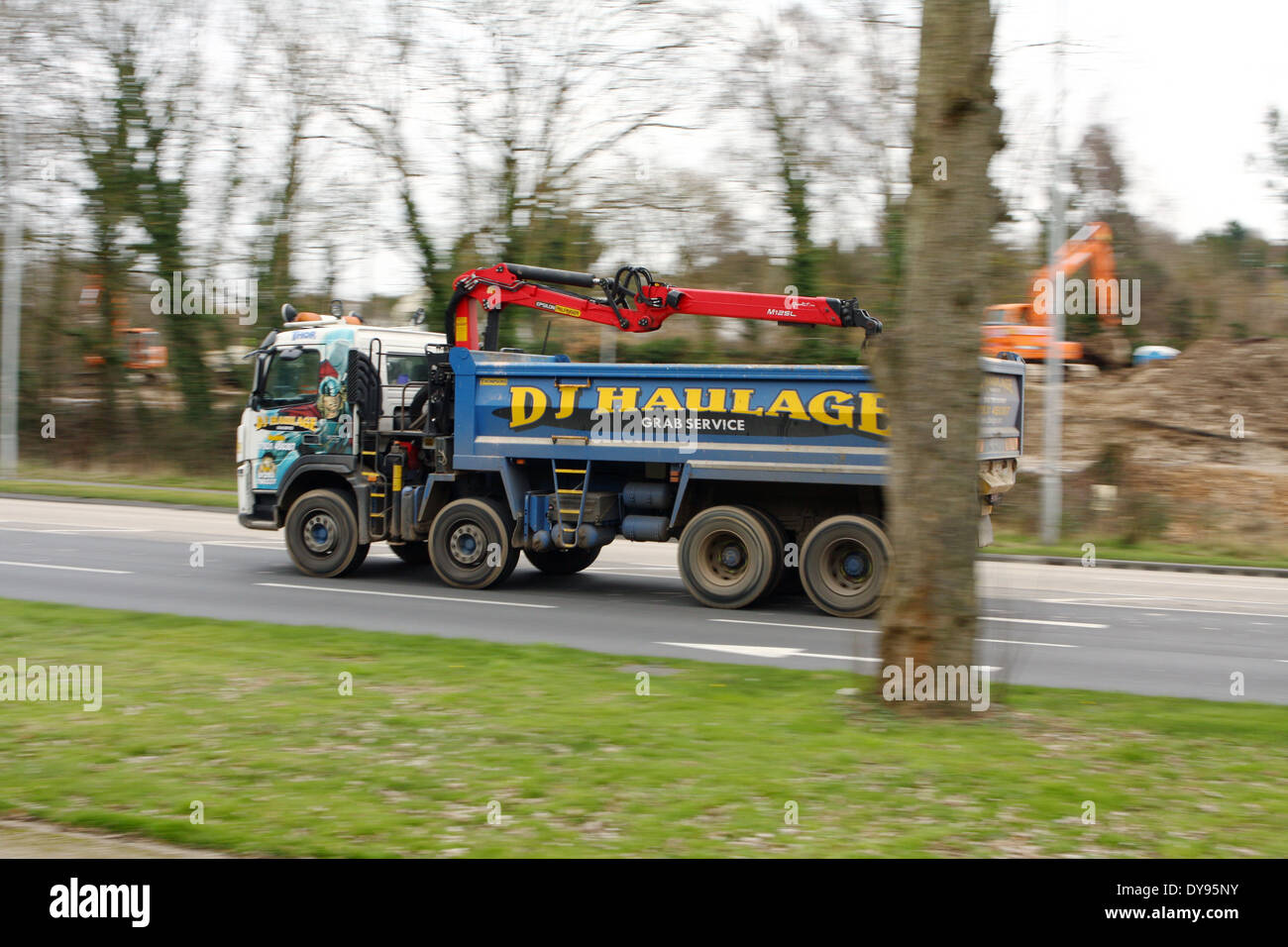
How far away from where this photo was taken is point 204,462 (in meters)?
32.0

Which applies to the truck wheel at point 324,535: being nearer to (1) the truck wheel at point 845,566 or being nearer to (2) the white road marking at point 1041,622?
(1) the truck wheel at point 845,566

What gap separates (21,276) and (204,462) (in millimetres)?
6618

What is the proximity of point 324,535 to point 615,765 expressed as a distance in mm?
9304

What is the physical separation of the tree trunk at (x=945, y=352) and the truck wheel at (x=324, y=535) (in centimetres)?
863

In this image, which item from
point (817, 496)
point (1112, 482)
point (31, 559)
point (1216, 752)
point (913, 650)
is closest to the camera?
point (1216, 752)

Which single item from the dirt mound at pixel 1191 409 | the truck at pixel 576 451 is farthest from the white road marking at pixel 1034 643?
the dirt mound at pixel 1191 409

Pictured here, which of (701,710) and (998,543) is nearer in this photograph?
(701,710)

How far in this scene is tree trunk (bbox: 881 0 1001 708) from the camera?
7.39 metres

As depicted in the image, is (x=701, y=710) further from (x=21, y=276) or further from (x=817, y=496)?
(x=21, y=276)

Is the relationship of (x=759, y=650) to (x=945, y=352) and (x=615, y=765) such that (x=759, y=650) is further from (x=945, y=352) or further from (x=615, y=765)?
(x=615, y=765)

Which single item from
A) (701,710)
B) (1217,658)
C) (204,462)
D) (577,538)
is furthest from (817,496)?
(204,462)

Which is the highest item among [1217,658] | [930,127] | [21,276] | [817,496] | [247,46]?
[247,46]

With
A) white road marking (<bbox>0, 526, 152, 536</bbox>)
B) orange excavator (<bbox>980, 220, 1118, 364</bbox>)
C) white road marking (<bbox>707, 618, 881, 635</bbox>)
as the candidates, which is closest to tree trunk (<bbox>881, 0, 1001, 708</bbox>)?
white road marking (<bbox>707, 618, 881, 635</bbox>)

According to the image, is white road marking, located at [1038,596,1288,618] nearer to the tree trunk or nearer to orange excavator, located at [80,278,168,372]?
the tree trunk
